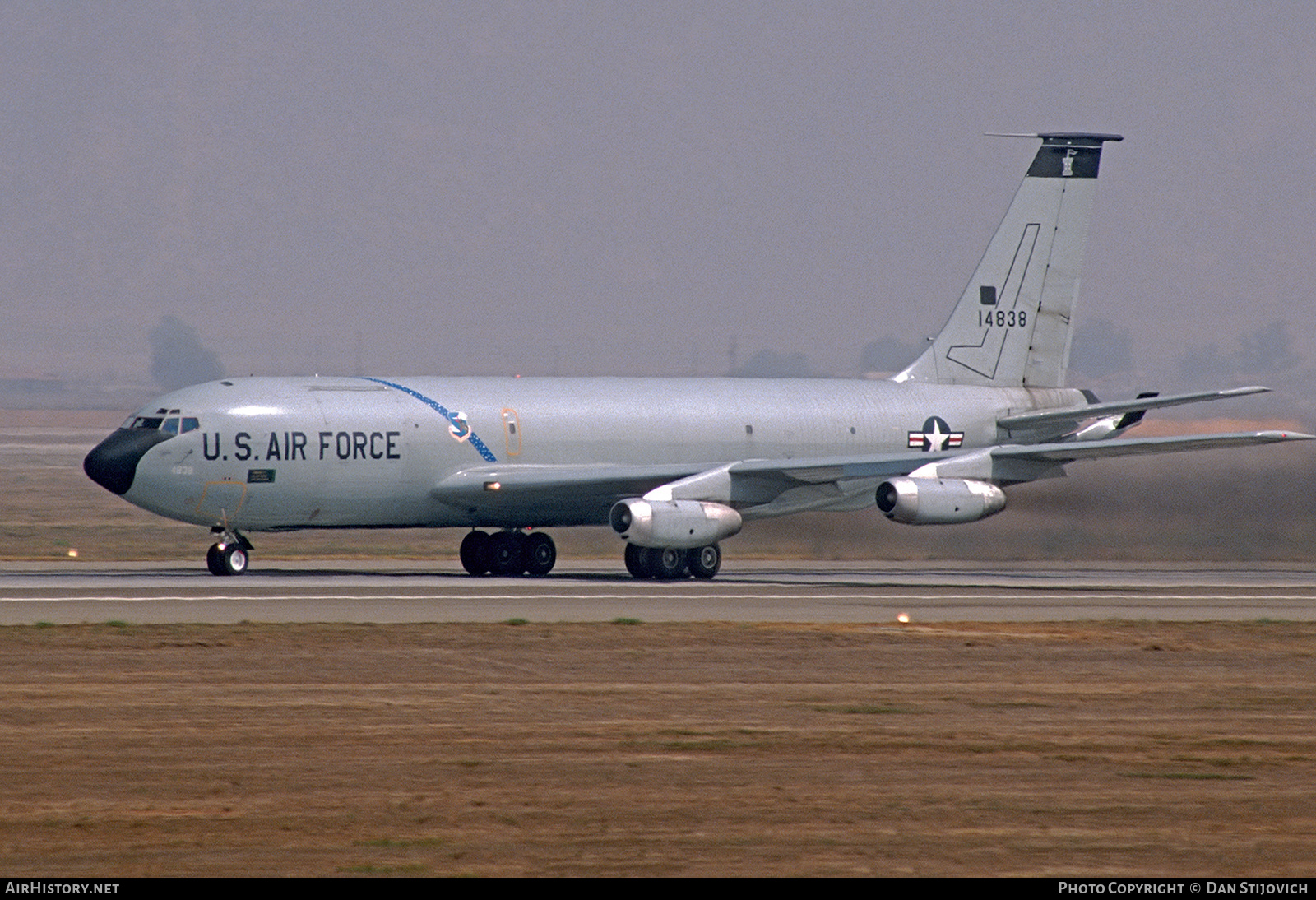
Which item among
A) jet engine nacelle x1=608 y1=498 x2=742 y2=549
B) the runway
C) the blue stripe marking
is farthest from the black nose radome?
jet engine nacelle x1=608 y1=498 x2=742 y2=549

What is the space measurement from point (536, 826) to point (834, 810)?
88.2 inches

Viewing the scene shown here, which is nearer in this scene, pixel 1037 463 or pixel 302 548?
pixel 1037 463

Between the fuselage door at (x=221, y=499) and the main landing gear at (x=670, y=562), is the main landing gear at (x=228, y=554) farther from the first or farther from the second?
the main landing gear at (x=670, y=562)

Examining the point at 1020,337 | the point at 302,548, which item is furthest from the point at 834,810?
the point at 302,548

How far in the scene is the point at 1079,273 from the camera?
52.6 meters

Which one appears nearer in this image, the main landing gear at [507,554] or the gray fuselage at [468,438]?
the gray fuselage at [468,438]

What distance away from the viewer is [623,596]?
35094 millimetres

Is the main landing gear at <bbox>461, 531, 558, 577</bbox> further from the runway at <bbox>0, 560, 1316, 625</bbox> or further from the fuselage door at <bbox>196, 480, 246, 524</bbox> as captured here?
the fuselage door at <bbox>196, 480, 246, 524</bbox>

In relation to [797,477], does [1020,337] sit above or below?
above

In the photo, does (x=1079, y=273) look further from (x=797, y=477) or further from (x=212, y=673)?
(x=212, y=673)

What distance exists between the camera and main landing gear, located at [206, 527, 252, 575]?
40281 mm

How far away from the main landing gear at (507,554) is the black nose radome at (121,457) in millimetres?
7936

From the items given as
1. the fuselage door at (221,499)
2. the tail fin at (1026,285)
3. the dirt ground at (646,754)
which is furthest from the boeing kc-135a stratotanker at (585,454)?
the dirt ground at (646,754)

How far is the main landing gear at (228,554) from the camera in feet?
132
